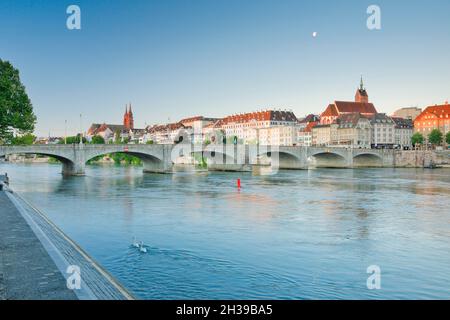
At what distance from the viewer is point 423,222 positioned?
76.7ft

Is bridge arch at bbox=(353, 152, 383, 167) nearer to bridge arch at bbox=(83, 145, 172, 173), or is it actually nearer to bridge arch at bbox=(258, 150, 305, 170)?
bridge arch at bbox=(258, 150, 305, 170)

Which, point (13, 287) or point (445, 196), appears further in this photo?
point (445, 196)

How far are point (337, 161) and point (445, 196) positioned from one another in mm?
55788

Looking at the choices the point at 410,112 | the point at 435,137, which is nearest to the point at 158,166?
the point at 435,137

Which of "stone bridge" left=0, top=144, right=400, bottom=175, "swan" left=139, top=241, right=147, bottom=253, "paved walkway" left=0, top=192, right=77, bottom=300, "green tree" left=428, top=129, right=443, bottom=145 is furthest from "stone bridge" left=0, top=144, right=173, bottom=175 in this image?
"green tree" left=428, top=129, right=443, bottom=145

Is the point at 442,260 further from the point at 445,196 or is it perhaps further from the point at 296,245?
the point at 445,196

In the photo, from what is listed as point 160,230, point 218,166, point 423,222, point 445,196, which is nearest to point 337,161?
point 218,166

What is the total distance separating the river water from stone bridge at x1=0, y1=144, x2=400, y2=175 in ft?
78.4

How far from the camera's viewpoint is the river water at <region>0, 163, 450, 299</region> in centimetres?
1238

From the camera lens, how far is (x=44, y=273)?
391 inches

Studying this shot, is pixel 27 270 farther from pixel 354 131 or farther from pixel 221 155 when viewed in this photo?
pixel 354 131

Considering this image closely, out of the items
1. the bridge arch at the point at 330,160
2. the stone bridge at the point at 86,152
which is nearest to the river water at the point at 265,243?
the stone bridge at the point at 86,152

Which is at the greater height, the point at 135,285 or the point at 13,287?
the point at 13,287

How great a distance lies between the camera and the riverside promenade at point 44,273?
8.69 metres
